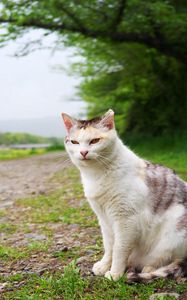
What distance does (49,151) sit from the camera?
23.2 meters

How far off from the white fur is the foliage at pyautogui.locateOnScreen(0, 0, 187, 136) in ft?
33.4

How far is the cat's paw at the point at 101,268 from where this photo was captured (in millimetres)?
4168

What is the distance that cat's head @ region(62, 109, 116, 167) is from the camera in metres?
3.93

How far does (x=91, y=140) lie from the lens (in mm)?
3963

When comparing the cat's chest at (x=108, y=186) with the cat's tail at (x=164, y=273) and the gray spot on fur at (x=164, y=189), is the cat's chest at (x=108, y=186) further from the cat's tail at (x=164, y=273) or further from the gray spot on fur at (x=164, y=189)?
the cat's tail at (x=164, y=273)

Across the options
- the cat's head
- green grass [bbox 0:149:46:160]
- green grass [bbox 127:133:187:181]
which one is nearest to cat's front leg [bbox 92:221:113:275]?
the cat's head

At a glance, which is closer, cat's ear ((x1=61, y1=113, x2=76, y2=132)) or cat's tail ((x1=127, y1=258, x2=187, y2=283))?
cat's tail ((x1=127, y1=258, x2=187, y2=283))

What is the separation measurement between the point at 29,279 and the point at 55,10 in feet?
37.3

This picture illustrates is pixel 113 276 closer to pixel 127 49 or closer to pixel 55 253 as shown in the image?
pixel 55 253

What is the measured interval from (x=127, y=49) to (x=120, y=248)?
15.5 m

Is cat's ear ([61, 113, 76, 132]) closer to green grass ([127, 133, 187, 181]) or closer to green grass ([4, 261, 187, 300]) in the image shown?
green grass ([4, 261, 187, 300])

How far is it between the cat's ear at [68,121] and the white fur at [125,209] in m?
0.12

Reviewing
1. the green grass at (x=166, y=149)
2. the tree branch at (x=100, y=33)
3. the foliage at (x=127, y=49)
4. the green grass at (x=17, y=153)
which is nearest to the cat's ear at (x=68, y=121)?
the green grass at (x=166, y=149)

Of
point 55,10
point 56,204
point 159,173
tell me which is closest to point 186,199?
point 159,173
